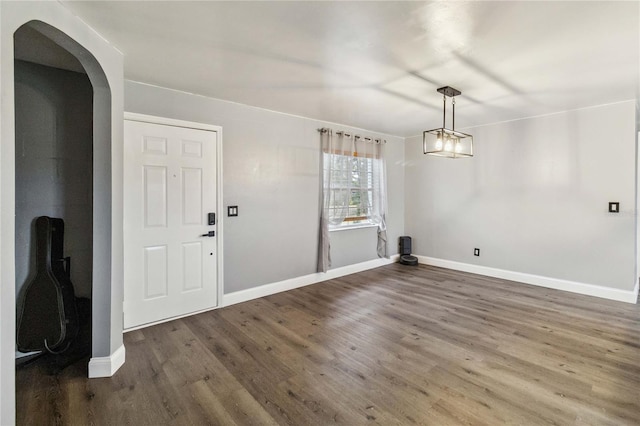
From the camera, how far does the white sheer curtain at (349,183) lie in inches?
180

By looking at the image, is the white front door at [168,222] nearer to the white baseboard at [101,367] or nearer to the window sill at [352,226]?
the white baseboard at [101,367]

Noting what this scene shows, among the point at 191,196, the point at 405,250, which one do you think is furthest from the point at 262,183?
the point at 405,250

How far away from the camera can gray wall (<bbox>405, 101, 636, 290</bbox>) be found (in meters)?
3.79

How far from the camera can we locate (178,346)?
2.69 m

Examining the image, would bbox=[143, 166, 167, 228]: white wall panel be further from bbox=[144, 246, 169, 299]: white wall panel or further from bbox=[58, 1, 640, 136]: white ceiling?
bbox=[58, 1, 640, 136]: white ceiling

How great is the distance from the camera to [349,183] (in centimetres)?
493

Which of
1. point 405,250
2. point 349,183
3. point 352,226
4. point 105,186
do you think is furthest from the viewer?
point 405,250

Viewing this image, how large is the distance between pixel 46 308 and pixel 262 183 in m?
2.41

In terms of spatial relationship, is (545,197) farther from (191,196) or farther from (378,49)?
(191,196)

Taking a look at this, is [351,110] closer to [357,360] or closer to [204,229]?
[204,229]

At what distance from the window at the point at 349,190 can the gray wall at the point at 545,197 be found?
1248 mm

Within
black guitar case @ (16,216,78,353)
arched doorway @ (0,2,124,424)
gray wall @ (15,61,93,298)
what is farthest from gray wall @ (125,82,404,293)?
black guitar case @ (16,216,78,353)

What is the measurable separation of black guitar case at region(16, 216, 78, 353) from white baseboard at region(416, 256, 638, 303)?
5.28 m

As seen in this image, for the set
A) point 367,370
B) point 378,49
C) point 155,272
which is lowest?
point 367,370
